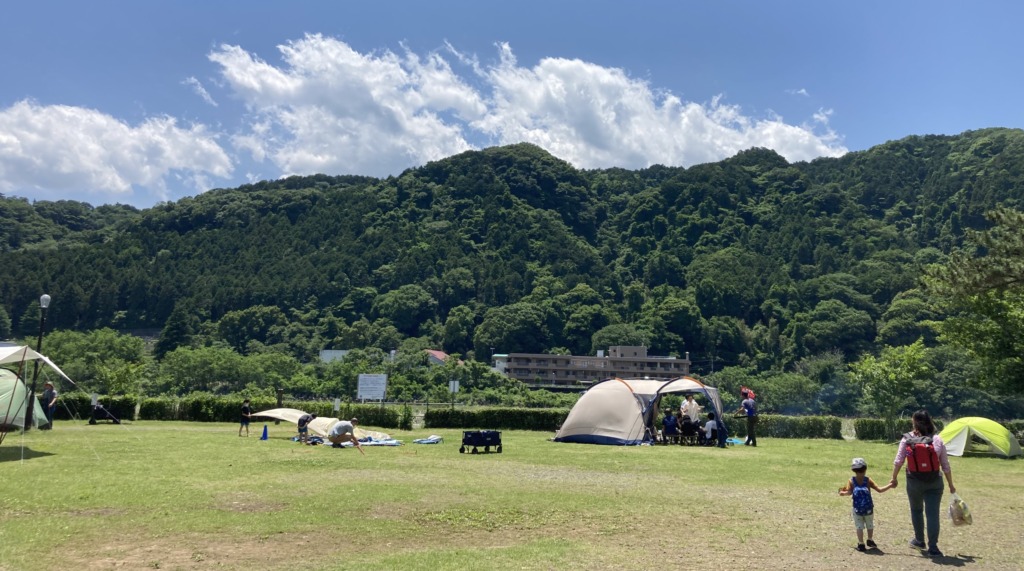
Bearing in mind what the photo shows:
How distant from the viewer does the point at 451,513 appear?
430 inches

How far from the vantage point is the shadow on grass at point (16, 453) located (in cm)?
1648

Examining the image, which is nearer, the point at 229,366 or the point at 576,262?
the point at 229,366

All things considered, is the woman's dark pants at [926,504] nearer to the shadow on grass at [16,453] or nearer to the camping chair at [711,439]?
the camping chair at [711,439]

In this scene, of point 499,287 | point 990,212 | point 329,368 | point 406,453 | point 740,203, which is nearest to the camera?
point 406,453

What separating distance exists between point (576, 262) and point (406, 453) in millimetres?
133724

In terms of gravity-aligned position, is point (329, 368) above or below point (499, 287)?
below

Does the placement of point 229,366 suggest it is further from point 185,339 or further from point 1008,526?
point 1008,526

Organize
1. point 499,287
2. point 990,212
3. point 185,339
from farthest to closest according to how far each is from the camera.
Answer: point 499,287 → point 185,339 → point 990,212

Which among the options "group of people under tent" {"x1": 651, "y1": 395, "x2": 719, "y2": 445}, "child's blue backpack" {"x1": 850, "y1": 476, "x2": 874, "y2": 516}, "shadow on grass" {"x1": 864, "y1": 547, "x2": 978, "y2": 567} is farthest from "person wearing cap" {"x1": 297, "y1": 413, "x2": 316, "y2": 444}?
"shadow on grass" {"x1": 864, "y1": 547, "x2": 978, "y2": 567}

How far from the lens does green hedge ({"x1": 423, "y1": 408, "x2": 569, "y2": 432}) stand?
34.3 metres

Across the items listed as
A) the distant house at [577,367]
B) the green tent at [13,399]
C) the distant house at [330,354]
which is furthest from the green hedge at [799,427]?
the distant house at [330,354]

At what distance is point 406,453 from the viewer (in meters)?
20.2

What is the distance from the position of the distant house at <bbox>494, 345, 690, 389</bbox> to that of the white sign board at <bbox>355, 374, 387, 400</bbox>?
66035 mm

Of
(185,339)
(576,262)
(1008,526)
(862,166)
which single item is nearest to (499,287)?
(576,262)
